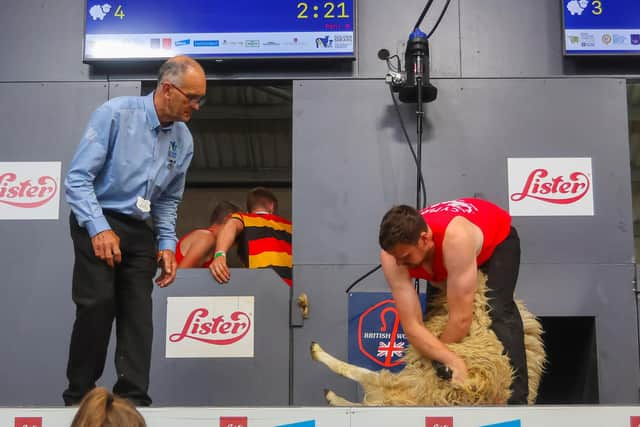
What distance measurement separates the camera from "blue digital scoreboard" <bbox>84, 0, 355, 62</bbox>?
4.93 meters

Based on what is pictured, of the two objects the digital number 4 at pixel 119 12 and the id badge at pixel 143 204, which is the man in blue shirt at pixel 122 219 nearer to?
the id badge at pixel 143 204

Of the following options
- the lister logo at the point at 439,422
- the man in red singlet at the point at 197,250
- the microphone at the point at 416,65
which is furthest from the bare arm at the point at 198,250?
the lister logo at the point at 439,422

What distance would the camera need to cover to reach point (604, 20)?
4914 mm

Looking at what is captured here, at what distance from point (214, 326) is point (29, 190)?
51.6 inches

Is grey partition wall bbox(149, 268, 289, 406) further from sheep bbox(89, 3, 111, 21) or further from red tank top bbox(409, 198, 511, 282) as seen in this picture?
sheep bbox(89, 3, 111, 21)

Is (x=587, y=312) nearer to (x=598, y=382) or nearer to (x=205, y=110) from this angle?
(x=598, y=382)

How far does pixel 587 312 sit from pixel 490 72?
4.70 feet

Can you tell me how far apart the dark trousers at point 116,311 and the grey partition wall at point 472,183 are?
4.85ft

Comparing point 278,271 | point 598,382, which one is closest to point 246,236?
point 278,271

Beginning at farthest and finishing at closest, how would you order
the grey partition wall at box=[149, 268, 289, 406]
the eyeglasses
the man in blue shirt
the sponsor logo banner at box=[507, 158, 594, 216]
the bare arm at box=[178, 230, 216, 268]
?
1. the bare arm at box=[178, 230, 216, 268]
2. the sponsor logo banner at box=[507, 158, 594, 216]
3. the grey partition wall at box=[149, 268, 289, 406]
4. the eyeglasses
5. the man in blue shirt

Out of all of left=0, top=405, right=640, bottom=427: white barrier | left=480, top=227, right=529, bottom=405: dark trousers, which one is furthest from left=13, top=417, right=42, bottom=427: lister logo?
left=480, top=227, right=529, bottom=405: dark trousers

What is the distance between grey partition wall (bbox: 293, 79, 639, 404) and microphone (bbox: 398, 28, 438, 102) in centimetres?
21

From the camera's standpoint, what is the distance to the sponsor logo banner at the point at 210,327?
4.57m

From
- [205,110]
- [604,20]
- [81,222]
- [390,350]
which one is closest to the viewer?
[81,222]
